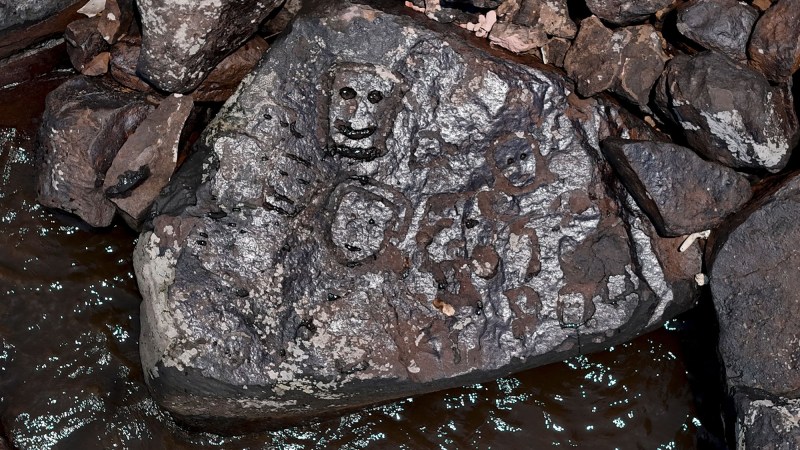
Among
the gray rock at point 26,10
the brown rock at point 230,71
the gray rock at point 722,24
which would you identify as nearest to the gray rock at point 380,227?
the brown rock at point 230,71

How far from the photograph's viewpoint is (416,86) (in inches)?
127

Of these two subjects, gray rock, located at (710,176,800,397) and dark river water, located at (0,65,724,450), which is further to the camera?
dark river water, located at (0,65,724,450)

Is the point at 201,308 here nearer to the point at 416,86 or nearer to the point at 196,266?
the point at 196,266

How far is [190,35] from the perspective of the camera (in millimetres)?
3346

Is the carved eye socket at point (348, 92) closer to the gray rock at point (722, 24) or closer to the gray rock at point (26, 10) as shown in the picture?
the gray rock at point (722, 24)

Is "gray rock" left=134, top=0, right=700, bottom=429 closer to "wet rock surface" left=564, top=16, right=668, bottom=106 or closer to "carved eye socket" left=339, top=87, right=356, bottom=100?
"carved eye socket" left=339, top=87, right=356, bottom=100

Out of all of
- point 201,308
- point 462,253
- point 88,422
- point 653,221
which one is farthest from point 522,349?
point 88,422

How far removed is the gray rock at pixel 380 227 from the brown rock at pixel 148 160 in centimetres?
31

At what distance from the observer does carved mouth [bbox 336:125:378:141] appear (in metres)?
3.24

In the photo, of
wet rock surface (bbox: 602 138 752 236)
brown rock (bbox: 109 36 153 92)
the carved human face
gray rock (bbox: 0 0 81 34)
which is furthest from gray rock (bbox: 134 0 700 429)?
gray rock (bbox: 0 0 81 34)

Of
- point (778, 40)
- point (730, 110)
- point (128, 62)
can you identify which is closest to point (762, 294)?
point (730, 110)

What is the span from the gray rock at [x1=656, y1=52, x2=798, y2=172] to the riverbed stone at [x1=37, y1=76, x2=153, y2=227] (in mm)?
2231

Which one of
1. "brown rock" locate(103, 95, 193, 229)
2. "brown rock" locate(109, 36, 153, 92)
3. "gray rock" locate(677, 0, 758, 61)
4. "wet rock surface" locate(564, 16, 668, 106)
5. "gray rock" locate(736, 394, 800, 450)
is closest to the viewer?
"gray rock" locate(736, 394, 800, 450)

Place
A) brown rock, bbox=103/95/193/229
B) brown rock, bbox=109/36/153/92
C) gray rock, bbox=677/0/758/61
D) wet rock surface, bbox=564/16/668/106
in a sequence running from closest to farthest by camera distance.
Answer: gray rock, bbox=677/0/758/61
wet rock surface, bbox=564/16/668/106
brown rock, bbox=103/95/193/229
brown rock, bbox=109/36/153/92
